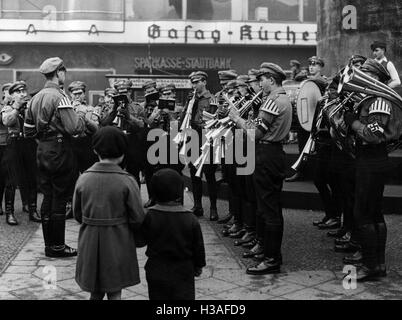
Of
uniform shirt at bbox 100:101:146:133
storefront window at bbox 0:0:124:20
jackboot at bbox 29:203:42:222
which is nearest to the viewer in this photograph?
jackboot at bbox 29:203:42:222

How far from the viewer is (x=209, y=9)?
2294cm

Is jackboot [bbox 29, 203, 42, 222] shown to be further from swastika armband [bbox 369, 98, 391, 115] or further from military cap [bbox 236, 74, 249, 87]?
swastika armband [bbox 369, 98, 391, 115]

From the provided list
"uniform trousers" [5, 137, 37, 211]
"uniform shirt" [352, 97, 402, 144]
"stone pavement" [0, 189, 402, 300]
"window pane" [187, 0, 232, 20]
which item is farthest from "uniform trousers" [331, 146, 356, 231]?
"window pane" [187, 0, 232, 20]

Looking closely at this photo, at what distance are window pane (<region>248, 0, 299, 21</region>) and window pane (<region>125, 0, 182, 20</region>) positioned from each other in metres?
2.84

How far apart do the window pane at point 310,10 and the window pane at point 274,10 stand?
13.7 inches

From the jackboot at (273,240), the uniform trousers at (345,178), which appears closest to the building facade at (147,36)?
the uniform trousers at (345,178)

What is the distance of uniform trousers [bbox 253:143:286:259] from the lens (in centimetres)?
624

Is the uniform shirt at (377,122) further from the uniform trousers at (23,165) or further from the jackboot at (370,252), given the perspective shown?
the uniform trousers at (23,165)

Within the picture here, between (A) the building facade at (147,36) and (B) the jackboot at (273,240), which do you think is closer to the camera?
(B) the jackboot at (273,240)

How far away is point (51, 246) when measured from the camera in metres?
6.93

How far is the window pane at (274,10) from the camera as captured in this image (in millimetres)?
23109

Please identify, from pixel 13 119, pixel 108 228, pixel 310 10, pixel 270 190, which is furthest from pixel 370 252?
pixel 310 10
